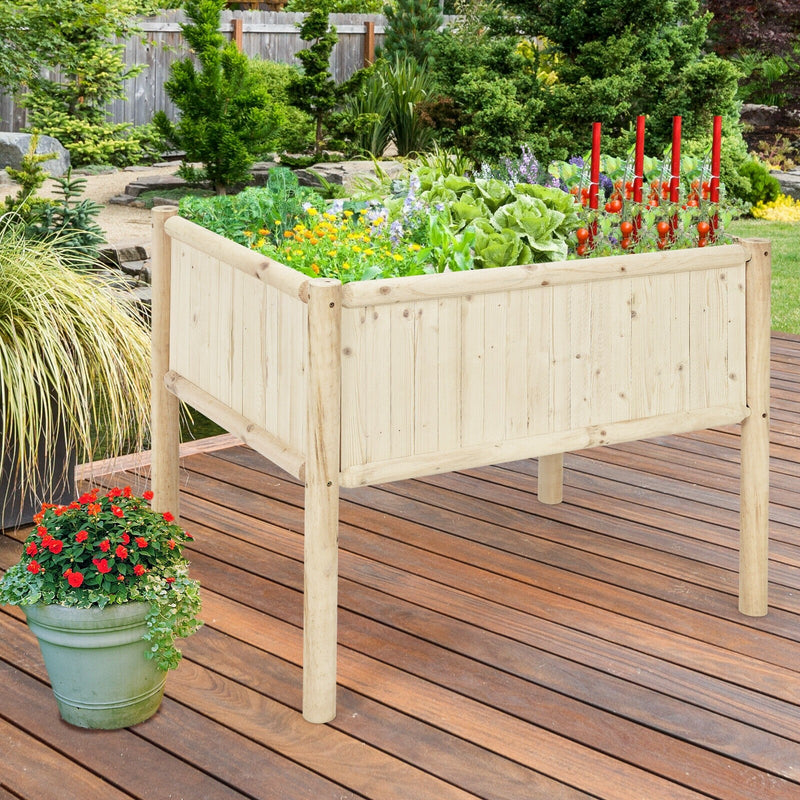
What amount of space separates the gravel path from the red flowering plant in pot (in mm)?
4217

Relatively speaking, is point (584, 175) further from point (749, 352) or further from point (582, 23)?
point (582, 23)

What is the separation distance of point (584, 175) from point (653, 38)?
4816 millimetres

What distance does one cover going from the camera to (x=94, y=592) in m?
2.19

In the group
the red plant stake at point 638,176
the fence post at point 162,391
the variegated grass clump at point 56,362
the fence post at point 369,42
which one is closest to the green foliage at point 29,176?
the variegated grass clump at point 56,362

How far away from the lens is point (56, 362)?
304 cm

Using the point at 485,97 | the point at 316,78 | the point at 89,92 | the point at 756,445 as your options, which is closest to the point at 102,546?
the point at 756,445

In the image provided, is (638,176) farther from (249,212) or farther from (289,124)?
(289,124)

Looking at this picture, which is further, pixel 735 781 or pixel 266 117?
→ pixel 266 117

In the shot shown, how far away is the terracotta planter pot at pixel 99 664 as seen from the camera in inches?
86.5

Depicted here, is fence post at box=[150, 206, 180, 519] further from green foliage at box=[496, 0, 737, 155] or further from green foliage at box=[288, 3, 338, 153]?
green foliage at box=[288, 3, 338, 153]

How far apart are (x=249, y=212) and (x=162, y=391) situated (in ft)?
1.63

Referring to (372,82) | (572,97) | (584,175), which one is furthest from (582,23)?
(584,175)

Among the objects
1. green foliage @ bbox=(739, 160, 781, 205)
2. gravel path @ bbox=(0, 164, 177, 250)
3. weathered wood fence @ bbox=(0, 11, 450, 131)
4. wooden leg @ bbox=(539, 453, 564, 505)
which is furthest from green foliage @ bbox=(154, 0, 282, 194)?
wooden leg @ bbox=(539, 453, 564, 505)

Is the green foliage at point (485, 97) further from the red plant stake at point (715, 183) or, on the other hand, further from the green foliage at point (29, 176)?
the red plant stake at point (715, 183)
